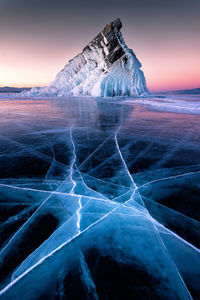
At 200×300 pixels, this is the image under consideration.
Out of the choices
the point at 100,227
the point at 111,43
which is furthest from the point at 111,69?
the point at 100,227

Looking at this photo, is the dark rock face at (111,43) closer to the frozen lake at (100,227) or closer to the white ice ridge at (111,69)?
the white ice ridge at (111,69)

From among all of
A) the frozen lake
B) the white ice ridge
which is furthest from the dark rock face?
the frozen lake

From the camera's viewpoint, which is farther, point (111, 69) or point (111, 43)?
point (111, 43)

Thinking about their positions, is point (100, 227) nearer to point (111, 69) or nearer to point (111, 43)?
point (111, 69)

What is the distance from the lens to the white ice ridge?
2397cm

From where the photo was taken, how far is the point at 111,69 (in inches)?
979

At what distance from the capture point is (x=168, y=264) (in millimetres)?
1016

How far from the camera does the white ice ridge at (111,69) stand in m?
24.0

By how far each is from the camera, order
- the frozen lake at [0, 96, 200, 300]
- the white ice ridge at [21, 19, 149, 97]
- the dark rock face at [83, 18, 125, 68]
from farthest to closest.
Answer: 1. the dark rock face at [83, 18, 125, 68]
2. the white ice ridge at [21, 19, 149, 97]
3. the frozen lake at [0, 96, 200, 300]

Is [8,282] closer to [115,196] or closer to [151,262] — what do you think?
[151,262]

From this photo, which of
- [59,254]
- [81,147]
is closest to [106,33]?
[81,147]

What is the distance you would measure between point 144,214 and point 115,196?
0.36 metres

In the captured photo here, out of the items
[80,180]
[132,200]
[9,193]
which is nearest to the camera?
[132,200]

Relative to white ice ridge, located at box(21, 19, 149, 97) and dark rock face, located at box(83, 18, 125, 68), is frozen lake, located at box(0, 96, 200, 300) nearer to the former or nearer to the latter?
white ice ridge, located at box(21, 19, 149, 97)
